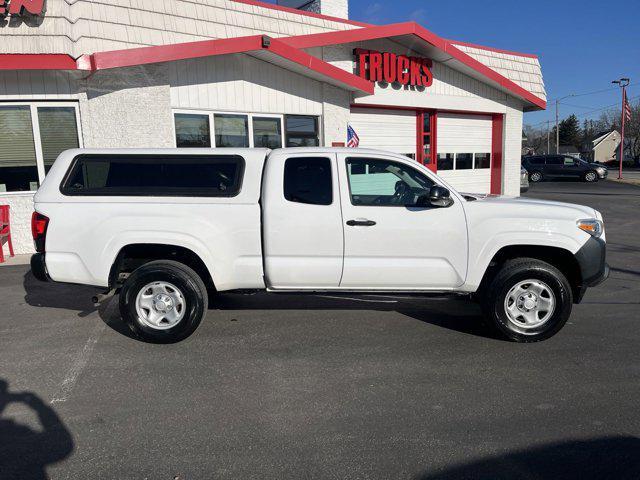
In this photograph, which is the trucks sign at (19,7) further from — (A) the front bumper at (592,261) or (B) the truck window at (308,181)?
(A) the front bumper at (592,261)

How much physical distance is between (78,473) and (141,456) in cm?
35

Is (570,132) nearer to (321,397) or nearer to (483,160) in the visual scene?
(483,160)

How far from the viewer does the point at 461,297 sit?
5.14 metres

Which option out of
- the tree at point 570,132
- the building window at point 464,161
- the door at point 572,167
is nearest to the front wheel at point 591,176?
the door at point 572,167

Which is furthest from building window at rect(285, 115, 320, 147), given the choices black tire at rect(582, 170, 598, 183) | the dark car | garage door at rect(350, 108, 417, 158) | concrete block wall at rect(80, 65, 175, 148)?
black tire at rect(582, 170, 598, 183)

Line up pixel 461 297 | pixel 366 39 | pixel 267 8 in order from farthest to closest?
pixel 366 39 → pixel 267 8 → pixel 461 297

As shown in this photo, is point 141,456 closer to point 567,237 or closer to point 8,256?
point 567,237

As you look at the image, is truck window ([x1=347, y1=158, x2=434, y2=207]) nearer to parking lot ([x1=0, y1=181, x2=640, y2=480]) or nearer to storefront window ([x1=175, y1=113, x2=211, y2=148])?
parking lot ([x1=0, y1=181, x2=640, y2=480])

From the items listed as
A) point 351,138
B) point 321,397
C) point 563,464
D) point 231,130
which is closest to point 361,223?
point 321,397

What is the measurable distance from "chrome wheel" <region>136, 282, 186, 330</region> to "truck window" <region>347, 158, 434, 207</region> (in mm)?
2017

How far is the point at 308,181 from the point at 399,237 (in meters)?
1.06

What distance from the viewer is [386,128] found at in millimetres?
14414

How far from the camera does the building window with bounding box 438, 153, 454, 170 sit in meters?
16.1

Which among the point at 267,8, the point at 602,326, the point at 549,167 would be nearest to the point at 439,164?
the point at 267,8
